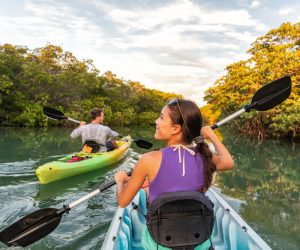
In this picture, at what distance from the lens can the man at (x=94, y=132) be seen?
573 cm

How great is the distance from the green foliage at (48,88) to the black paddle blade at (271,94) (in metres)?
16.5

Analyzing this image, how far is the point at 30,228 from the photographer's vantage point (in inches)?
86.9

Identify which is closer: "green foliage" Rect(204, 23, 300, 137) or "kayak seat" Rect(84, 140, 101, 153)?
"kayak seat" Rect(84, 140, 101, 153)

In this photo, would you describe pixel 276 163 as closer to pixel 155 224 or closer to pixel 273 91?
pixel 273 91

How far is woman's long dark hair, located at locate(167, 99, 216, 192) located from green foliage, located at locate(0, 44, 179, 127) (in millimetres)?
17096

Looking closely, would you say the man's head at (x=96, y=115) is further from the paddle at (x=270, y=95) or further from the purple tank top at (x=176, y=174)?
the purple tank top at (x=176, y=174)

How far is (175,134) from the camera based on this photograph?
156 centimetres

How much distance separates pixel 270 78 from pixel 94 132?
1172 centimetres

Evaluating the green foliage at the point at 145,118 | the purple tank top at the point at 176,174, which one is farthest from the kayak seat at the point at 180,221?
the green foliage at the point at 145,118

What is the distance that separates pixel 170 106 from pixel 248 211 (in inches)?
127

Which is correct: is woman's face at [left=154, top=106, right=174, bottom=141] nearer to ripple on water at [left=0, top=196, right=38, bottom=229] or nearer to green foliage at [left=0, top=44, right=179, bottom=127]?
ripple on water at [left=0, top=196, right=38, bottom=229]

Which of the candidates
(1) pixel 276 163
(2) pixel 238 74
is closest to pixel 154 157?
(1) pixel 276 163

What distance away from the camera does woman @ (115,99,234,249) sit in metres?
1.43

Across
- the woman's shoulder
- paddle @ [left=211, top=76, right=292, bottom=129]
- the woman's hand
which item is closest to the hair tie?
the woman's shoulder
